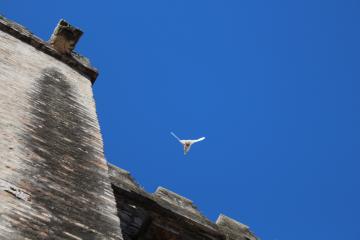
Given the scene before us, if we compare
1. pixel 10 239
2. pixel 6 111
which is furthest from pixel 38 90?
pixel 10 239

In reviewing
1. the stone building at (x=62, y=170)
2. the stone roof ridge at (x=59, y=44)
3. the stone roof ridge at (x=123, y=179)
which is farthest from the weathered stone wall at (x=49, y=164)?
the stone roof ridge at (x=59, y=44)

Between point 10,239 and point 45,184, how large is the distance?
84 centimetres

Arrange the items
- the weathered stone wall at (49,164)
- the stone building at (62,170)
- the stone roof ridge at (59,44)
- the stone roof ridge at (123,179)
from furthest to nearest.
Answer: the stone roof ridge at (59,44) → the stone roof ridge at (123,179) → the stone building at (62,170) → the weathered stone wall at (49,164)

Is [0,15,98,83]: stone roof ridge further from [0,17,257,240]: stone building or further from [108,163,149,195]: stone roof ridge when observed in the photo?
[108,163,149,195]: stone roof ridge

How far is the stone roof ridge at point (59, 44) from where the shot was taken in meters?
7.97

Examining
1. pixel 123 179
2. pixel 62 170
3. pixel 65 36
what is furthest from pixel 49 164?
pixel 65 36

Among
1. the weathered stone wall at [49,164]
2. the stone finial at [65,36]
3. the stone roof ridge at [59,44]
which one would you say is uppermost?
the stone finial at [65,36]

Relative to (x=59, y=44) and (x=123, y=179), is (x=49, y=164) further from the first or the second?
(x=59, y=44)

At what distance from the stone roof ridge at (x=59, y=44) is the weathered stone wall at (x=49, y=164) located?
1537 mm

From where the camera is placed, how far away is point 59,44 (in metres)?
8.41

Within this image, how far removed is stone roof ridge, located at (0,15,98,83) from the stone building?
2 centimetres

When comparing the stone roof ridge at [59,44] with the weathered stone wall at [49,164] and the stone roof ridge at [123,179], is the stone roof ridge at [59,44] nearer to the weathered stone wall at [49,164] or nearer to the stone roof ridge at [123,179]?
the weathered stone wall at [49,164]

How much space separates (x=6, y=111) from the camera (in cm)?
451

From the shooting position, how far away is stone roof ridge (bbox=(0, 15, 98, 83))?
7965 mm
